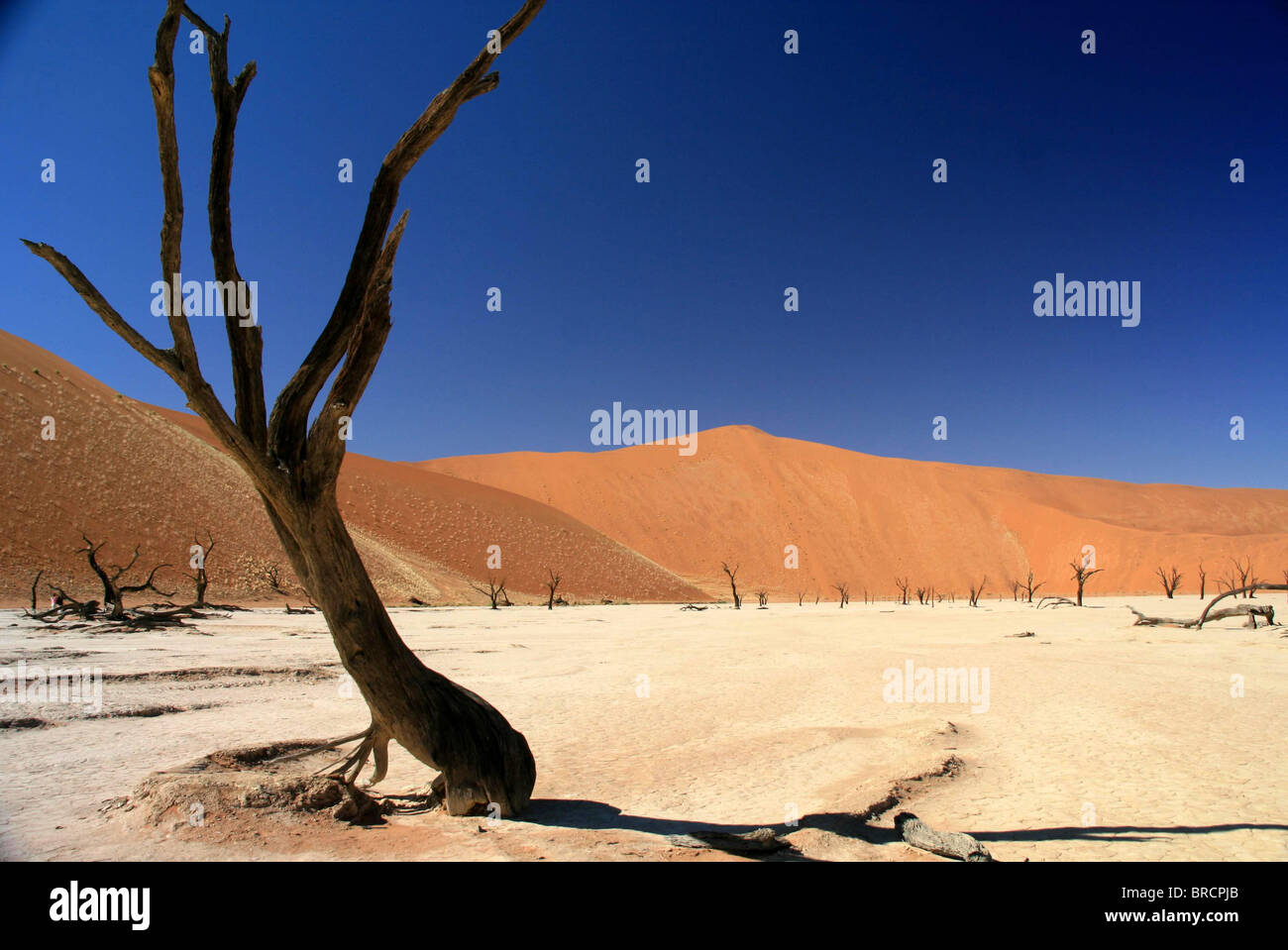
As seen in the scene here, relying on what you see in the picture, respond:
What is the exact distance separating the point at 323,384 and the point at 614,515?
88.3 m

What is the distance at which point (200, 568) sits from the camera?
28.4 meters

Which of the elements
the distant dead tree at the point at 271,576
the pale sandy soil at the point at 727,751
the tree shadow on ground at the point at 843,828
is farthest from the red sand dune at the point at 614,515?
the tree shadow on ground at the point at 843,828

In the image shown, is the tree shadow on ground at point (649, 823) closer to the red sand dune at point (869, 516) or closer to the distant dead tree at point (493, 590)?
the distant dead tree at point (493, 590)

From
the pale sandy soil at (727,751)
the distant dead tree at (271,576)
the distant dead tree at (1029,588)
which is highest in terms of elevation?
the pale sandy soil at (727,751)

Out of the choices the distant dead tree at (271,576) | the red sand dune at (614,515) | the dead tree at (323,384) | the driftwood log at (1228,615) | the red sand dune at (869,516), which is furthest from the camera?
the red sand dune at (869,516)

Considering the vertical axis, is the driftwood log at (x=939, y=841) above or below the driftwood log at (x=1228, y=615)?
above

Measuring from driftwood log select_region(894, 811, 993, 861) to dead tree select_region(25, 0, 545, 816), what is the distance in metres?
3.10

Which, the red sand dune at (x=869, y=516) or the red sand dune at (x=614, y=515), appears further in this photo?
the red sand dune at (x=869, y=516)

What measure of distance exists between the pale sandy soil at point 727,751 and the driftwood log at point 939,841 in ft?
0.51

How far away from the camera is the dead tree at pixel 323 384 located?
423 centimetres

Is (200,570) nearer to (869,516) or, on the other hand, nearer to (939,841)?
(939,841)

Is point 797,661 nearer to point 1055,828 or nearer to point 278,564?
point 1055,828

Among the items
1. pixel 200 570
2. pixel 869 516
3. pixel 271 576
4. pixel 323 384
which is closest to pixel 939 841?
pixel 323 384
